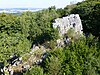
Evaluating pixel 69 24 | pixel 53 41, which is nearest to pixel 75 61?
pixel 53 41

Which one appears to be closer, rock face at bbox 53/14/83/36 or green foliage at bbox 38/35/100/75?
green foliage at bbox 38/35/100/75

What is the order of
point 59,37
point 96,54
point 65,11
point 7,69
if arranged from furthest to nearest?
point 65,11, point 59,37, point 7,69, point 96,54

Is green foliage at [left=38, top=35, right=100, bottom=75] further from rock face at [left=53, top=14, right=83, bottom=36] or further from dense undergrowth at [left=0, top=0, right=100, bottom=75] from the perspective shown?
rock face at [left=53, top=14, right=83, bottom=36]

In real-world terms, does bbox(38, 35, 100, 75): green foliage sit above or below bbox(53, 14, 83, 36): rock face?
below

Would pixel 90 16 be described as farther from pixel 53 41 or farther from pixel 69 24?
pixel 53 41

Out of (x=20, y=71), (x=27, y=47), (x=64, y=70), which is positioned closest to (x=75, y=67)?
(x=64, y=70)

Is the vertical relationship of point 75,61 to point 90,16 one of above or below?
below

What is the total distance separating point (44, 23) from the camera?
48781 millimetres

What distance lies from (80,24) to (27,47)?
9.44 metres

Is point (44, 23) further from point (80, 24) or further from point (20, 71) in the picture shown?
point (20, 71)

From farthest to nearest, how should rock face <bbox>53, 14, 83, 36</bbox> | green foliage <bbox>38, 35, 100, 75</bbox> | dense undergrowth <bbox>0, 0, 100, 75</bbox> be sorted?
rock face <bbox>53, 14, 83, 36</bbox>
dense undergrowth <bbox>0, 0, 100, 75</bbox>
green foliage <bbox>38, 35, 100, 75</bbox>

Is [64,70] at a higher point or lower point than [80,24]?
lower

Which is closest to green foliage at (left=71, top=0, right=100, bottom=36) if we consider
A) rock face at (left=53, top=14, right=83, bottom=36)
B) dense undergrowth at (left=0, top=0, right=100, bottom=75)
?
dense undergrowth at (left=0, top=0, right=100, bottom=75)

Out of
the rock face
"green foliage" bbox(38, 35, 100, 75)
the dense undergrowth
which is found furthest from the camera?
the rock face
